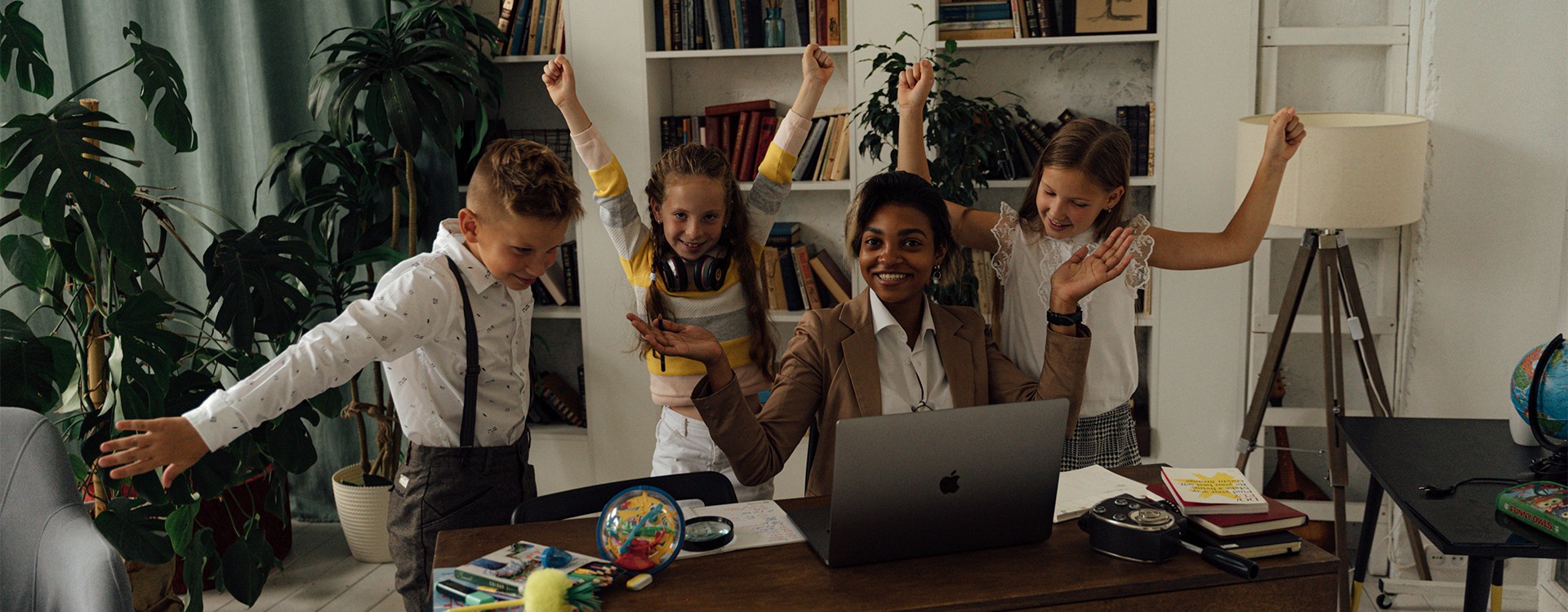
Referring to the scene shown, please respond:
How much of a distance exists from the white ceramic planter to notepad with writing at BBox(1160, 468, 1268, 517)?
8.56 ft

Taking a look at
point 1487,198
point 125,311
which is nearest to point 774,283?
point 125,311

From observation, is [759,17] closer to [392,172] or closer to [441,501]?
[392,172]

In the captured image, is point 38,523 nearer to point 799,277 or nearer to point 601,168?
point 601,168

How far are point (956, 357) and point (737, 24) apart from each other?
200cm

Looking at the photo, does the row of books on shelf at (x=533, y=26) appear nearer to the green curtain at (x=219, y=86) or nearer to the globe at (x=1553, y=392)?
the green curtain at (x=219, y=86)

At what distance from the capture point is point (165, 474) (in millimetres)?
1547

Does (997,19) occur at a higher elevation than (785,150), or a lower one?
higher

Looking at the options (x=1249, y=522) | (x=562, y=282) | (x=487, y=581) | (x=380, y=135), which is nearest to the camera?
(x=487, y=581)

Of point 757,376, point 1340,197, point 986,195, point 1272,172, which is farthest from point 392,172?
point 1340,197

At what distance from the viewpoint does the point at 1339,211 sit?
9.70ft

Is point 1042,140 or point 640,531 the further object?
point 1042,140

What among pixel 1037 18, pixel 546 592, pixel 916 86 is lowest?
pixel 546 592

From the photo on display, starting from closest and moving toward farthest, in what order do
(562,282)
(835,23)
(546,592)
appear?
1. (546,592)
2. (835,23)
3. (562,282)

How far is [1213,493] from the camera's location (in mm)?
1756
